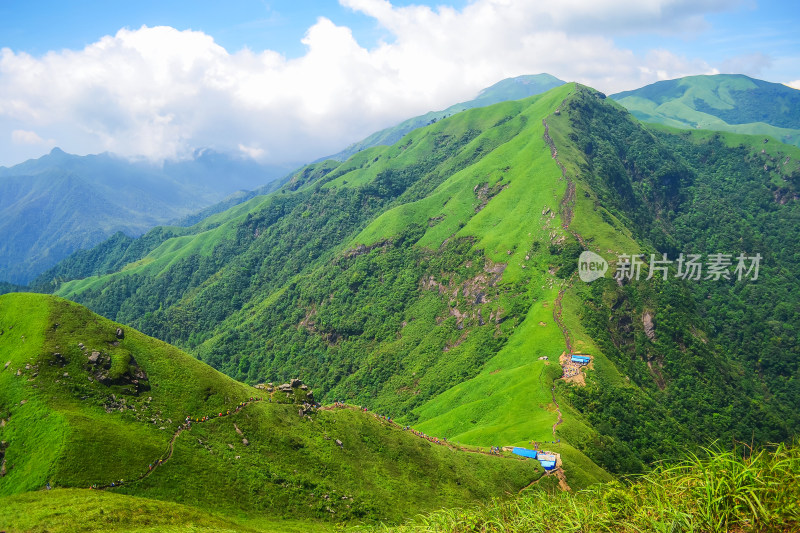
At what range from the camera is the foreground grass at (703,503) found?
508 inches

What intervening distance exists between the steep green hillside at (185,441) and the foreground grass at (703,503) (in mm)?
48343

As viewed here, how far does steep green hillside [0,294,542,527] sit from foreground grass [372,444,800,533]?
48.3 meters

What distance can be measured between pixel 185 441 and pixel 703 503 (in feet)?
205

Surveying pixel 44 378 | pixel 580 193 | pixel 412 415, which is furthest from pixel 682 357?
pixel 44 378

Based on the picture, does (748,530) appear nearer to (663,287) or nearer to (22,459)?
(22,459)

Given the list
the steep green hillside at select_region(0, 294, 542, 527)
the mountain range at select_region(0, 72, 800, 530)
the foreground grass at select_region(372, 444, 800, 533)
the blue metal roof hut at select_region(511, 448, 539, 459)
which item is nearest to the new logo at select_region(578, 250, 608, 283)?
the mountain range at select_region(0, 72, 800, 530)

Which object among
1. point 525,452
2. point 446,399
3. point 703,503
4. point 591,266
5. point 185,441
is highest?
point 703,503

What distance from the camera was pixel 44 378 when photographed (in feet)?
187

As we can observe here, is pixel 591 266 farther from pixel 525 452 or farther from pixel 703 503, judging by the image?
pixel 703 503

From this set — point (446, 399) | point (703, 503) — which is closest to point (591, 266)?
point (446, 399)

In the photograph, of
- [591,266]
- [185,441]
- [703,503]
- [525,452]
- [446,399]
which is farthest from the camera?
[591,266]

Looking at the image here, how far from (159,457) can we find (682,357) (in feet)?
517

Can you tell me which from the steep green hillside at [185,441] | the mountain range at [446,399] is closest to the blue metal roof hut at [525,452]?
the mountain range at [446,399]

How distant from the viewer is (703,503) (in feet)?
45.4
